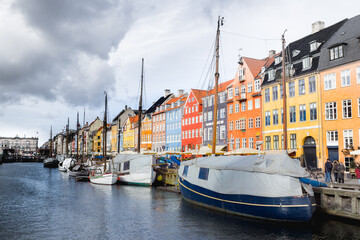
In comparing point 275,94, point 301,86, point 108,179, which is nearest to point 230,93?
point 275,94

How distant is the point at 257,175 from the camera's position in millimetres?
20094

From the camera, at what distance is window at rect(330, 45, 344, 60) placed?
38719mm

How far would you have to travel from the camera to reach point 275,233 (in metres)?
17.8

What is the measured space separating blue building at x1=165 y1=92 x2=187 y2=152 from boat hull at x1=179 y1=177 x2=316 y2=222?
5517cm

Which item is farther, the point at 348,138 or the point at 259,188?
the point at 348,138

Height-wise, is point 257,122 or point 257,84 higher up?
point 257,84

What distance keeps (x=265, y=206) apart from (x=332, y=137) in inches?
923

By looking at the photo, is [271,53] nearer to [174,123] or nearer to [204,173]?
[174,123]

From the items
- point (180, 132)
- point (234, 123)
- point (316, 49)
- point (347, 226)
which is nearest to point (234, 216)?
point (347, 226)

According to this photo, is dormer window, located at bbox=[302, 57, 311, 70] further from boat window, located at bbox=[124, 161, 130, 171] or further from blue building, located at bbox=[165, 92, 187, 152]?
blue building, located at bbox=[165, 92, 187, 152]

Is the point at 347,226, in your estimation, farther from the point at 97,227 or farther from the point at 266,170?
the point at 97,227

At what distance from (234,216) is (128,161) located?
24.6m

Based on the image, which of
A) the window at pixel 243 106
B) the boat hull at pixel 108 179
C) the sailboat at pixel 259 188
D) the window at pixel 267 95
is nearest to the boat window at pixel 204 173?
the sailboat at pixel 259 188

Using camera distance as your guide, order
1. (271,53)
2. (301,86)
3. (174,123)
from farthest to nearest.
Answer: (174,123) → (271,53) → (301,86)
